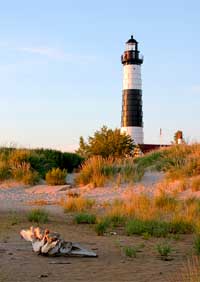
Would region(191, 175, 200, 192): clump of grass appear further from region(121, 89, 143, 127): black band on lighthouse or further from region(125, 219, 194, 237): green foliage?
region(121, 89, 143, 127): black band on lighthouse

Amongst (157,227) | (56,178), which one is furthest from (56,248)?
(56,178)

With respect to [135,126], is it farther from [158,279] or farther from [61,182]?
[158,279]

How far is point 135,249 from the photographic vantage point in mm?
10000

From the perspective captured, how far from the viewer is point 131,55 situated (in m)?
52.9

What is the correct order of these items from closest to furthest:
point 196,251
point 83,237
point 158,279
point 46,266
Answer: point 158,279 → point 46,266 → point 196,251 → point 83,237

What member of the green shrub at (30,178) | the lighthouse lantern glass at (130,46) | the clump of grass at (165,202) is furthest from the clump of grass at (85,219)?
the lighthouse lantern glass at (130,46)

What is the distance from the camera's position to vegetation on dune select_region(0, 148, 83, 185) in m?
23.7

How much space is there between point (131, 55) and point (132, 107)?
192 inches

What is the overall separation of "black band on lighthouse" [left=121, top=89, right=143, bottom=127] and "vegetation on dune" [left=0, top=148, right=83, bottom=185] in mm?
21761

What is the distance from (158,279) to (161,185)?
39.2ft

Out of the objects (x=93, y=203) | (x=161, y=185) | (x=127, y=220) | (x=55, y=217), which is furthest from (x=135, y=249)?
(x=161, y=185)

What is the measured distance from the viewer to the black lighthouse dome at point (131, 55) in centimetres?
5288

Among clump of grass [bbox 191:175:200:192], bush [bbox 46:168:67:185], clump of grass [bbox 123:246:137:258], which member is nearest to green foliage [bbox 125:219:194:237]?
clump of grass [bbox 123:246:137:258]

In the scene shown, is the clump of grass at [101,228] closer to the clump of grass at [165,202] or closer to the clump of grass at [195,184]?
the clump of grass at [165,202]
